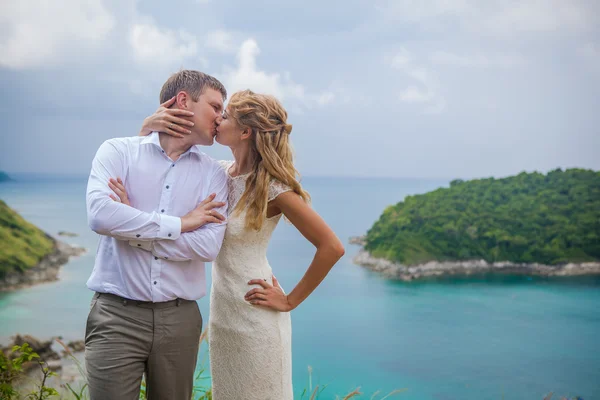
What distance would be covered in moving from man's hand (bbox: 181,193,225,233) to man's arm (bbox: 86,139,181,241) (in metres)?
0.03

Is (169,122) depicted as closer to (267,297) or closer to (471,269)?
(267,297)

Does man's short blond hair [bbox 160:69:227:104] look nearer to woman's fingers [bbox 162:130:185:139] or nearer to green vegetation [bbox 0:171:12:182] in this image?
woman's fingers [bbox 162:130:185:139]

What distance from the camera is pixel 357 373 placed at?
26.3 ft

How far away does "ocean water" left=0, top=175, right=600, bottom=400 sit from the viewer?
7734 mm

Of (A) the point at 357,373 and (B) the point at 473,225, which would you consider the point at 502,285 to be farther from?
(A) the point at 357,373

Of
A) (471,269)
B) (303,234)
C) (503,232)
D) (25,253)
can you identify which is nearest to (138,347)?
(303,234)

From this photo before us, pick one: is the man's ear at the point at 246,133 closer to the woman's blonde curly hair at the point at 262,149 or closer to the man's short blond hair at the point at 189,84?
the woman's blonde curly hair at the point at 262,149

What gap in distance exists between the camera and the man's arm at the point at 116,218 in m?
1.52

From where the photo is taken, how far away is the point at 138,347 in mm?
1572

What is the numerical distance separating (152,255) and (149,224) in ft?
0.39

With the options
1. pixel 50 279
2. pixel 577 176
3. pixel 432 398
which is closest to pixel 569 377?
pixel 432 398

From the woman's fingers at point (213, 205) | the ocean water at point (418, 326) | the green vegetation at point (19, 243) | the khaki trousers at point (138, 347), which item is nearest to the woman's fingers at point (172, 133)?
the woman's fingers at point (213, 205)

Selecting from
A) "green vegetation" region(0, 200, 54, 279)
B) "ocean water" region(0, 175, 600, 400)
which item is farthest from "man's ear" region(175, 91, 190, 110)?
"green vegetation" region(0, 200, 54, 279)

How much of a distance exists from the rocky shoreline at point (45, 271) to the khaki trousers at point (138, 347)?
8.06 meters
